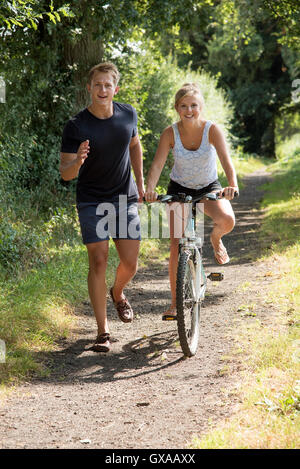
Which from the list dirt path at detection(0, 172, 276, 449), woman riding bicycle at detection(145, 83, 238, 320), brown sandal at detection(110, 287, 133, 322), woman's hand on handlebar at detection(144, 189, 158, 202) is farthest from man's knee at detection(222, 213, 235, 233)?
brown sandal at detection(110, 287, 133, 322)

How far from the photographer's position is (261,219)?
13.7 metres

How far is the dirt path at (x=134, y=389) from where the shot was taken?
3.65 meters

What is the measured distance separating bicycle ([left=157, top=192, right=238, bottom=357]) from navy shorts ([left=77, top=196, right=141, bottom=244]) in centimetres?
41

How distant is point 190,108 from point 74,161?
113cm

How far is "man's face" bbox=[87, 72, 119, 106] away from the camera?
5.04 m

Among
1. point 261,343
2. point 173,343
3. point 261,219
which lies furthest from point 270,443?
point 261,219

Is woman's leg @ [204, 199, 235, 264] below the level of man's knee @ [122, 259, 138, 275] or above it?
above

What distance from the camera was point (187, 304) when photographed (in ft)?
16.8

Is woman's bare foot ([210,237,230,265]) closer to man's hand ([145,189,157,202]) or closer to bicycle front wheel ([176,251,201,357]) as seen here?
bicycle front wheel ([176,251,201,357])

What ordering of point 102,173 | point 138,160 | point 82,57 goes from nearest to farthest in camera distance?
point 102,173 < point 138,160 < point 82,57

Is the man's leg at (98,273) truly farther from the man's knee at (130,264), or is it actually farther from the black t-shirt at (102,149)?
the black t-shirt at (102,149)

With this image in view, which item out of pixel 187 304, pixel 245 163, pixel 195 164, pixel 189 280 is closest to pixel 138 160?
pixel 195 164

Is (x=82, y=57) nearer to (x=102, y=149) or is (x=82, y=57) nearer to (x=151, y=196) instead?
(x=102, y=149)

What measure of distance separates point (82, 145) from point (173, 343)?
204 cm
